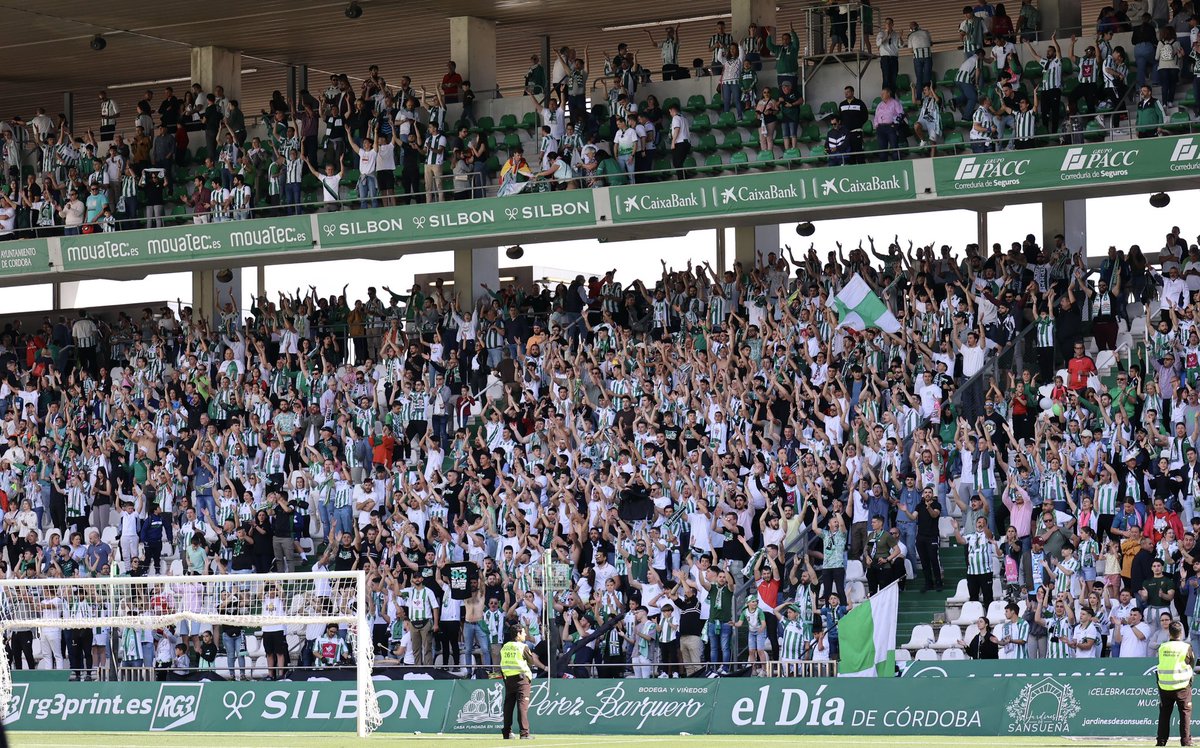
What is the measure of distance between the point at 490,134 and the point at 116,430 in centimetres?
886

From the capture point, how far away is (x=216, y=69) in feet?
125

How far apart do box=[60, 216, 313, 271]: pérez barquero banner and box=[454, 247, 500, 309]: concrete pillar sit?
3539 millimetres

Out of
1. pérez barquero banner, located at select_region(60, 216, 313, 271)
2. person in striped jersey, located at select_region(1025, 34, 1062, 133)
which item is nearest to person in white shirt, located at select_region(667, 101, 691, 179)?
person in striped jersey, located at select_region(1025, 34, 1062, 133)

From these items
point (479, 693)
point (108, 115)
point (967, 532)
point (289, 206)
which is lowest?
point (479, 693)

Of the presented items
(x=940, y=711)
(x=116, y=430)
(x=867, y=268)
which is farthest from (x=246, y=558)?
(x=940, y=711)

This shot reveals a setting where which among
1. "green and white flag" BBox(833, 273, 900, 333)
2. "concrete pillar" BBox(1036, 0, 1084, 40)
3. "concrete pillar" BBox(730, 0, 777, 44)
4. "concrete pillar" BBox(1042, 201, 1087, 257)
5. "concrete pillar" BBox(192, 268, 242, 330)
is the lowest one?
"green and white flag" BBox(833, 273, 900, 333)

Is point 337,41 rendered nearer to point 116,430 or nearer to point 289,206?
point 289,206

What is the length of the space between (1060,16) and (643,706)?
50.7 ft

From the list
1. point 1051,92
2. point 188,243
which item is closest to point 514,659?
point 1051,92

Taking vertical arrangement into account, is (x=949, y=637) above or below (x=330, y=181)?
below

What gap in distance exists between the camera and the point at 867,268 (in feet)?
92.2

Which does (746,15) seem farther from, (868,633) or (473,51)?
(868,633)

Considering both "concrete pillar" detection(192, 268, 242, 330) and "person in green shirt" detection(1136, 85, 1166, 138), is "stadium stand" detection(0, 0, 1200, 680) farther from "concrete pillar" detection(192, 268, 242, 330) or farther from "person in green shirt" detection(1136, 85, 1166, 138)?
"concrete pillar" detection(192, 268, 242, 330)

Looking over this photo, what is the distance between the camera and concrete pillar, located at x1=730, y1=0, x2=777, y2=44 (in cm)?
3247
